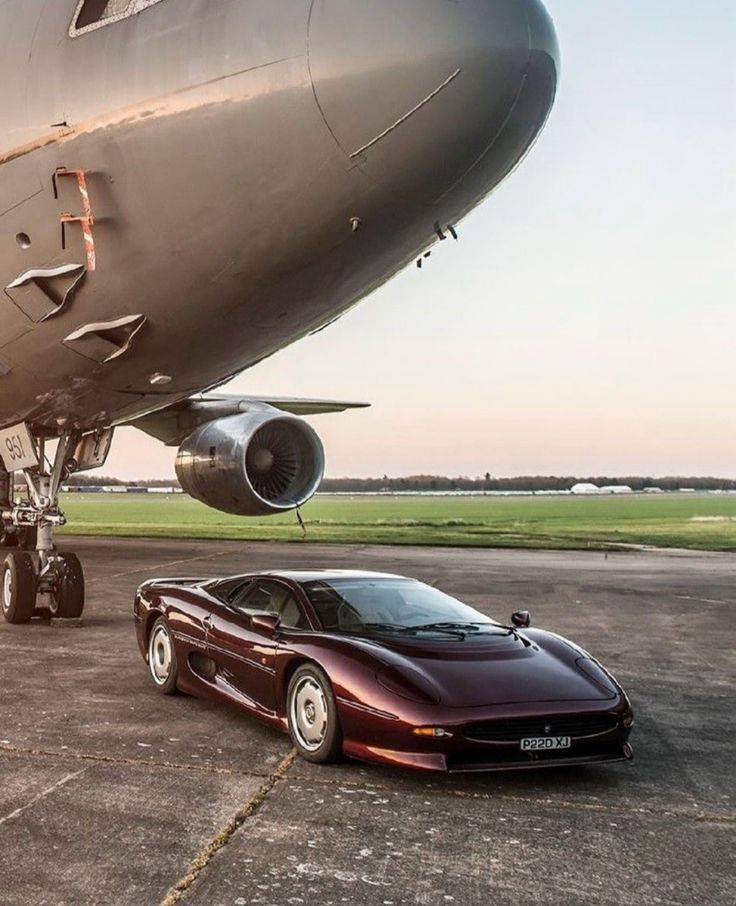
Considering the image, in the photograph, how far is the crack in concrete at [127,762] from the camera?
16.5ft

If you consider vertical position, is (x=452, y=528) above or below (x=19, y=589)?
below

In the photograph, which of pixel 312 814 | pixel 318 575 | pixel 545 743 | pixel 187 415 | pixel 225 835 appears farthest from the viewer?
pixel 187 415

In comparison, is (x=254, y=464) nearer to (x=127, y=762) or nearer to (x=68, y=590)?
(x=68, y=590)

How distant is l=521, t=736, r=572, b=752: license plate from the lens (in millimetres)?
4758

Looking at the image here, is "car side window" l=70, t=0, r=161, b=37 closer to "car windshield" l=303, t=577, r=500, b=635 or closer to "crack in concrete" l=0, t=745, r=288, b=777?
"car windshield" l=303, t=577, r=500, b=635

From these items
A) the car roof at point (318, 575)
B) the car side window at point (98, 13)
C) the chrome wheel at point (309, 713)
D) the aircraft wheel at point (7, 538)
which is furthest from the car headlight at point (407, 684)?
the aircraft wheel at point (7, 538)

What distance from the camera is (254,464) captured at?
14180 mm

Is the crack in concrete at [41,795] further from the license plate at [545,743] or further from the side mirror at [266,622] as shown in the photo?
the license plate at [545,743]

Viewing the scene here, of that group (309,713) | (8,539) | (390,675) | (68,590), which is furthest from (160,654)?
(8,539)

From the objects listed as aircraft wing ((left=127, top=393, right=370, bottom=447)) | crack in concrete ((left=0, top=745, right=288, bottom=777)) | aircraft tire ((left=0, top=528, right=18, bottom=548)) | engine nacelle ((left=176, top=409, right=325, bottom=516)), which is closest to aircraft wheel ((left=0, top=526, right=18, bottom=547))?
aircraft tire ((left=0, top=528, right=18, bottom=548))

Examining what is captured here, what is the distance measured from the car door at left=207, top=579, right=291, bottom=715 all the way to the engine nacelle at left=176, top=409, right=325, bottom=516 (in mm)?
7434

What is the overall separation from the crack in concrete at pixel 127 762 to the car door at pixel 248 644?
584 mm

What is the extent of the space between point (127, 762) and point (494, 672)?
196 cm

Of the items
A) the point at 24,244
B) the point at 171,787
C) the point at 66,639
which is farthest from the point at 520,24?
the point at 66,639
